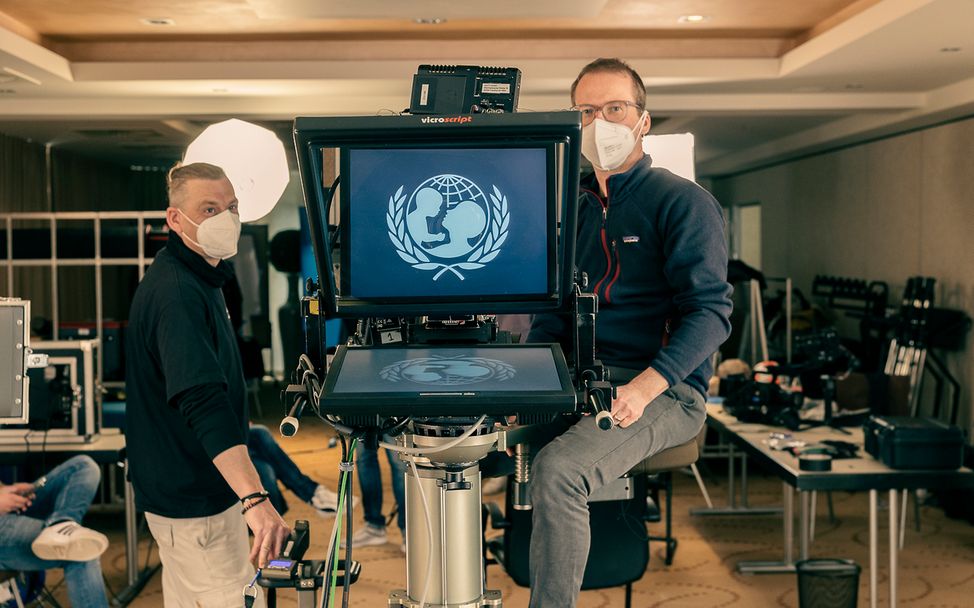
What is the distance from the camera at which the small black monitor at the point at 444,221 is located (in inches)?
54.2

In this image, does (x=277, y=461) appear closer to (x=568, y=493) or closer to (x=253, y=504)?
(x=253, y=504)

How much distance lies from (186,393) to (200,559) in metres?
0.51

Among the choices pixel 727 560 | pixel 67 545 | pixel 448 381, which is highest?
pixel 448 381

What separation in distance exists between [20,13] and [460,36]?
7.71 ft

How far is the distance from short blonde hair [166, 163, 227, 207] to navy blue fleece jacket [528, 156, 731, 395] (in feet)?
3.51

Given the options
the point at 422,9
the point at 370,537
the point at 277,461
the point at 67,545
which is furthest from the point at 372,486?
the point at 422,9

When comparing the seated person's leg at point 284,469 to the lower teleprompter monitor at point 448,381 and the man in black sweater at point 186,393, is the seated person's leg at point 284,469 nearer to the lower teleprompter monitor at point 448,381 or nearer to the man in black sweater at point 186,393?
the man in black sweater at point 186,393

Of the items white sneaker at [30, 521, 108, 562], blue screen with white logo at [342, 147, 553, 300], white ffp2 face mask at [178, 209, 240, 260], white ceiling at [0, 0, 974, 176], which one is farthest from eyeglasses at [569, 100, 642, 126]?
white ceiling at [0, 0, 974, 176]

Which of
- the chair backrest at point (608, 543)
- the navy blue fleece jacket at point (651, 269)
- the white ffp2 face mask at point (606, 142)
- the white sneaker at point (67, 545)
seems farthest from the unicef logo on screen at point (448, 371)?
the white sneaker at point (67, 545)

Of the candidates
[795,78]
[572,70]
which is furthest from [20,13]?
[795,78]

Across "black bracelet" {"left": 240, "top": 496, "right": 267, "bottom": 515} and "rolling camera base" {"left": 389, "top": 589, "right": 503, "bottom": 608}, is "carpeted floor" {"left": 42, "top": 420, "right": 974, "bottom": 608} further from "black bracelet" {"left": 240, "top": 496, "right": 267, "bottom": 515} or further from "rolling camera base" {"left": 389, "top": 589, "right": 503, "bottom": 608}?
"rolling camera base" {"left": 389, "top": 589, "right": 503, "bottom": 608}

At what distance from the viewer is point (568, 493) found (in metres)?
1.68

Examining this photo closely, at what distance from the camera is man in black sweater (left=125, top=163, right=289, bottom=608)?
7.28 feet

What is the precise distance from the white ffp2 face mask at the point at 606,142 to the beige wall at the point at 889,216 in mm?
5454
